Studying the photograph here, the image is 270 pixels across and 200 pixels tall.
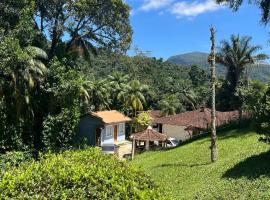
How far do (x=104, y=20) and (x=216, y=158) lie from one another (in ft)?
46.5

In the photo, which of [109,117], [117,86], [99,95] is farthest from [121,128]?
[117,86]

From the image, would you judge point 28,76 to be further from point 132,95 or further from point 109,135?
point 132,95

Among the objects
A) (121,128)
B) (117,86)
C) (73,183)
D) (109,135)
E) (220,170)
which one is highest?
(117,86)

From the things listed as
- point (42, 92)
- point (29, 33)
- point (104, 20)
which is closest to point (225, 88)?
point (104, 20)

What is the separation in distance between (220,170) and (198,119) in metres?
28.8

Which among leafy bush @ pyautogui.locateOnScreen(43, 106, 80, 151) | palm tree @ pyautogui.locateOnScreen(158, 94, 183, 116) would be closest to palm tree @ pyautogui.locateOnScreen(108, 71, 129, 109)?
palm tree @ pyautogui.locateOnScreen(158, 94, 183, 116)

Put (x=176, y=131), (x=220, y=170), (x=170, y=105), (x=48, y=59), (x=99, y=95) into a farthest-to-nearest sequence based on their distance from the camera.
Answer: (x=170, y=105)
(x=99, y=95)
(x=176, y=131)
(x=48, y=59)
(x=220, y=170)

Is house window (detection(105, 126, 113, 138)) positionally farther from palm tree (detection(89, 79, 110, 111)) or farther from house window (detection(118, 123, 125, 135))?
palm tree (detection(89, 79, 110, 111))

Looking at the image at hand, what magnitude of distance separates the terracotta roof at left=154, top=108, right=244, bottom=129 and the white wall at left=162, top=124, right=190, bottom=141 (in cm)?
59

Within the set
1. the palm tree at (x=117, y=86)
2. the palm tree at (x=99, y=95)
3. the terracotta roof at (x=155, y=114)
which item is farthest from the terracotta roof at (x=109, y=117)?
the terracotta roof at (x=155, y=114)

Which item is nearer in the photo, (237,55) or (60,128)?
(60,128)

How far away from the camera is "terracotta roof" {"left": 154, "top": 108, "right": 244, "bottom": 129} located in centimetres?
4531

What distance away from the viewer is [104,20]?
31.6 meters

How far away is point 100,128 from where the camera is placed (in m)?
43.4
